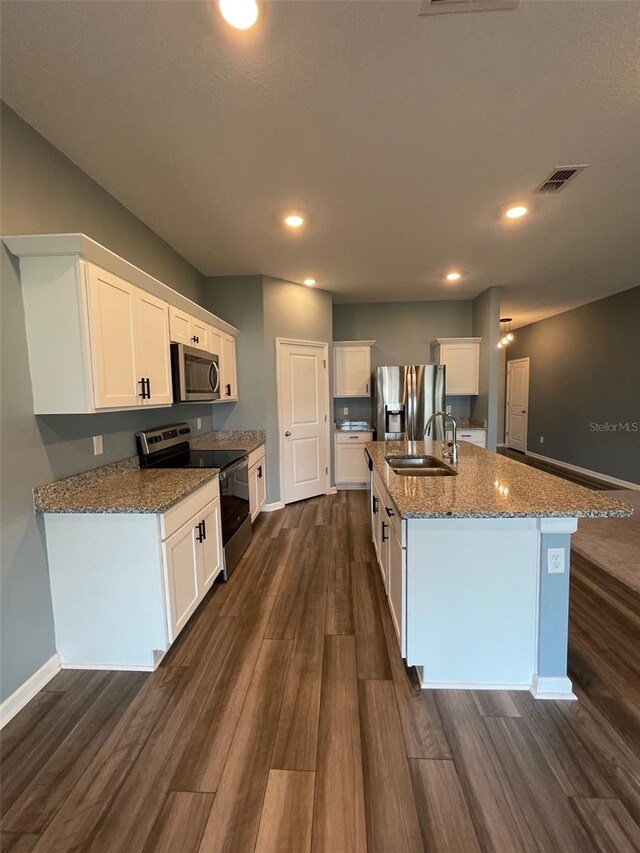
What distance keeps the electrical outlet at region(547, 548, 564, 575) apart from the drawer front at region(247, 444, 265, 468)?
2475mm

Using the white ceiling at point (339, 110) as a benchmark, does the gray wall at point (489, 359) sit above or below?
below

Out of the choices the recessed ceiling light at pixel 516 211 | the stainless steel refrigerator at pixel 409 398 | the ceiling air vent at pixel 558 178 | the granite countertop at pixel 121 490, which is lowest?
the granite countertop at pixel 121 490

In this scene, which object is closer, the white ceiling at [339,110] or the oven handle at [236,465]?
the white ceiling at [339,110]

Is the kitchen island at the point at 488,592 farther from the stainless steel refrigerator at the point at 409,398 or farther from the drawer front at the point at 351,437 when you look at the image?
the drawer front at the point at 351,437

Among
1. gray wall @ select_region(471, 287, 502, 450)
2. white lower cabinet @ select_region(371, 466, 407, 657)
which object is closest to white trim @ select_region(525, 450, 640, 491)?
gray wall @ select_region(471, 287, 502, 450)

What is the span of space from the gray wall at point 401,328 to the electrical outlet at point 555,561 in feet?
13.5

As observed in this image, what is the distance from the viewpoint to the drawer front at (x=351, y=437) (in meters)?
5.13

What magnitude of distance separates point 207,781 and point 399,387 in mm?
4224

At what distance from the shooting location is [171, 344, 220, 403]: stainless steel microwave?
8.75 ft

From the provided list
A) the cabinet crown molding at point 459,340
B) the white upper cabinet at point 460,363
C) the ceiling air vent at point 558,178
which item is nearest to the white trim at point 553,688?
the ceiling air vent at point 558,178

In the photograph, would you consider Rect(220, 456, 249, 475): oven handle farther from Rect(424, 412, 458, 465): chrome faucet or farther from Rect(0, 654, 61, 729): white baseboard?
Rect(424, 412, 458, 465): chrome faucet

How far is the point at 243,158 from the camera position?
2.04 metres

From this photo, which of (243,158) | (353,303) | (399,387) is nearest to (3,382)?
(243,158)

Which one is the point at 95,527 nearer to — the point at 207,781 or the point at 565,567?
the point at 207,781
